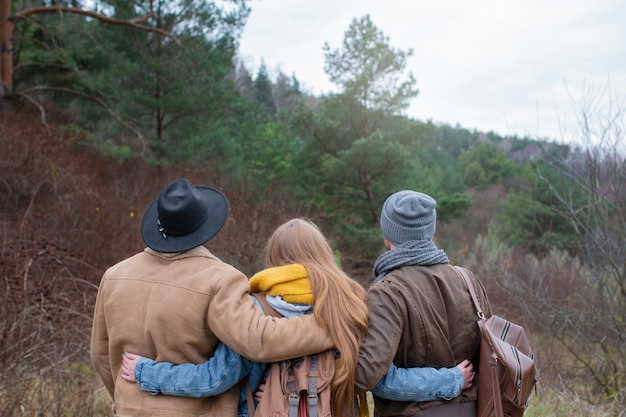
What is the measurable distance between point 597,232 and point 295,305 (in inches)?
248

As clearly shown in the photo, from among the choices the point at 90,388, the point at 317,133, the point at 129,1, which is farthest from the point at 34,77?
A: the point at 90,388

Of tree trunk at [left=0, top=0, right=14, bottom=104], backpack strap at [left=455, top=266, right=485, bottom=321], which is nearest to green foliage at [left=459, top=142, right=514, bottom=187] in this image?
tree trunk at [left=0, top=0, right=14, bottom=104]

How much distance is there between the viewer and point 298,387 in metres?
2.31

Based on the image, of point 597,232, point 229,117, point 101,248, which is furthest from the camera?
point 229,117

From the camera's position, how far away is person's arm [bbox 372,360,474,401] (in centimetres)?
242

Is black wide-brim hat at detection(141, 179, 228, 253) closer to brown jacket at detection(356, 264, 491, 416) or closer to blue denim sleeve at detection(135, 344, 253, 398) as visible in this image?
blue denim sleeve at detection(135, 344, 253, 398)

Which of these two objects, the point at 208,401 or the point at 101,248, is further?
the point at 101,248

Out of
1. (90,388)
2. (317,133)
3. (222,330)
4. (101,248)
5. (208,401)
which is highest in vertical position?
(317,133)

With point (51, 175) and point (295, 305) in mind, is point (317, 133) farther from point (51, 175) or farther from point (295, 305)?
point (295, 305)

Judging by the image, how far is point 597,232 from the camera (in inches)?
294

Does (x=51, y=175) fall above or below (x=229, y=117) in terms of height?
below

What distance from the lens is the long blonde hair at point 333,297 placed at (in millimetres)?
2324

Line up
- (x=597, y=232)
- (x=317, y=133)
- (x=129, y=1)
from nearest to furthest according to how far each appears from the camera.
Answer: (x=597, y=232) → (x=129, y=1) → (x=317, y=133)

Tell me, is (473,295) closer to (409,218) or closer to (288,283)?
(409,218)
